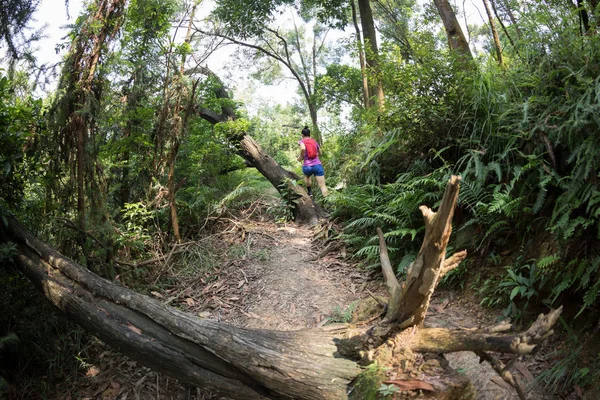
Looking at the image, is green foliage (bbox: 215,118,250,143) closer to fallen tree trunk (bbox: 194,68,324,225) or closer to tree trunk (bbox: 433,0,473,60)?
fallen tree trunk (bbox: 194,68,324,225)

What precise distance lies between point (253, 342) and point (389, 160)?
162 inches

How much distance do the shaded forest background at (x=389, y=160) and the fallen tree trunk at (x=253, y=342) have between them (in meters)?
0.81

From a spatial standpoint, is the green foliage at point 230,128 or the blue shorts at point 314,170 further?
the green foliage at point 230,128

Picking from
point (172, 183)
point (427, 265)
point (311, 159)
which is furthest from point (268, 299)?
point (311, 159)

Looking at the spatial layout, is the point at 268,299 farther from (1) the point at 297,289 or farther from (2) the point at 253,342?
(2) the point at 253,342

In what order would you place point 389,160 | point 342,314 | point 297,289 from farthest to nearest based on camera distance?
point 389,160, point 297,289, point 342,314

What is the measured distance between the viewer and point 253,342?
349 cm

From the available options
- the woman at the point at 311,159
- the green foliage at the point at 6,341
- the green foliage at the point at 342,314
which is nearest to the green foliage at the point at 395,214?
the green foliage at the point at 342,314

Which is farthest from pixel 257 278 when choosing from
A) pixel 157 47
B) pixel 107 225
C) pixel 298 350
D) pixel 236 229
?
pixel 157 47

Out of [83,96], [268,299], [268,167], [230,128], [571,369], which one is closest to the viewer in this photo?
[571,369]

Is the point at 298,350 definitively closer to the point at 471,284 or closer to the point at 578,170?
the point at 471,284

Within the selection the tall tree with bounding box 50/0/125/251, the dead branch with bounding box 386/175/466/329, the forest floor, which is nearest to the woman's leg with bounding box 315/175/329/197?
the forest floor

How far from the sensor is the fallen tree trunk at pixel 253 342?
277 centimetres

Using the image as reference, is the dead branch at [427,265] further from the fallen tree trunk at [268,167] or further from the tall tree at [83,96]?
the fallen tree trunk at [268,167]
